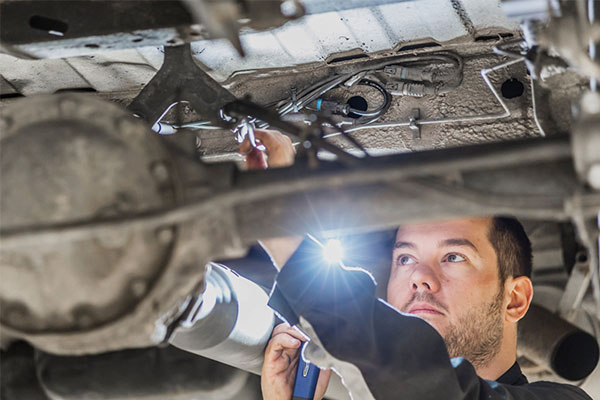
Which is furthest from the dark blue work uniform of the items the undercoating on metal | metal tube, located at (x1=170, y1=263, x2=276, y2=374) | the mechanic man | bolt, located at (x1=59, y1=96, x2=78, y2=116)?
bolt, located at (x1=59, y1=96, x2=78, y2=116)

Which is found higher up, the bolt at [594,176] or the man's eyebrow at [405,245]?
the bolt at [594,176]

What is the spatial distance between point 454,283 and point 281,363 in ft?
1.69

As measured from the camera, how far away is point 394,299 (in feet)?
6.85

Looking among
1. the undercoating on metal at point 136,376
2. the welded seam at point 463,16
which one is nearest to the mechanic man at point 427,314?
the undercoating on metal at point 136,376

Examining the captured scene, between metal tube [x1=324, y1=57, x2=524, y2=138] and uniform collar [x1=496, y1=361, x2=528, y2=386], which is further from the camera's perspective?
uniform collar [x1=496, y1=361, x2=528, y2=386]

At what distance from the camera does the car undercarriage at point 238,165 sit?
3.14 feet

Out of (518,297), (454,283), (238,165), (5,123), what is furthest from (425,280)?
(5,123)

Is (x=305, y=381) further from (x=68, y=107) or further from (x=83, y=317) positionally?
(x=68, y=107)

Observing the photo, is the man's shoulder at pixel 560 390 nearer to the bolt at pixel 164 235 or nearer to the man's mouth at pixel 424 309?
the man's mouth at pixel 424 309

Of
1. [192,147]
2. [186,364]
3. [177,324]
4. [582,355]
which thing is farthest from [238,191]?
[582,355]

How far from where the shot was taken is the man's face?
1.99 m

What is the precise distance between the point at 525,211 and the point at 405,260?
1.19 metres

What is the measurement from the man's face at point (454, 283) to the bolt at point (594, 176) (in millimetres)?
1100

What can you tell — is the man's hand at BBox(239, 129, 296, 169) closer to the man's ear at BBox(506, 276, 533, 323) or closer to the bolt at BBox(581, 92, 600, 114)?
the bolt at BBox(581, 92, 600, 114)
